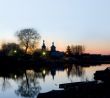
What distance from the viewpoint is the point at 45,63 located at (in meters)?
118

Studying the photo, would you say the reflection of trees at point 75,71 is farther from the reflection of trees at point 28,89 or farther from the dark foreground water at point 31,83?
the reflection of trees at point 28,89

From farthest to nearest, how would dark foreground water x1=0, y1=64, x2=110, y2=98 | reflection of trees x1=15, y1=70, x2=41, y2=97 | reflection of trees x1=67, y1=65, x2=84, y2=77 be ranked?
reflection of trees x1=67, y1=65, x2=84, y2=77
dark foreground water x1=0, y1=64, x2=110, y2=98
reflection of trees x1=15, y1=70, x2=41, y2=97

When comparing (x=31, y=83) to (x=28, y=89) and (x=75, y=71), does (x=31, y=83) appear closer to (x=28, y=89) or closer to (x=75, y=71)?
(x=28, y=89)

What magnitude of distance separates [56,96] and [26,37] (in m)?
104

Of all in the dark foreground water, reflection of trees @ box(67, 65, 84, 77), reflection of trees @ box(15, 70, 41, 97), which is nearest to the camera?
reflection of trees @ box(15, 70, 41, 97)

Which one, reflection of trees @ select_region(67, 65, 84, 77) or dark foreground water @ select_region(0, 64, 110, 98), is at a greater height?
dark foreground water @ select_region(0, 64, 110, 98)

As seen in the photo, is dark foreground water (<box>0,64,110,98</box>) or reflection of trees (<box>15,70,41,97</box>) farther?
dark foreground water (<box>0,64,110,98</box>)

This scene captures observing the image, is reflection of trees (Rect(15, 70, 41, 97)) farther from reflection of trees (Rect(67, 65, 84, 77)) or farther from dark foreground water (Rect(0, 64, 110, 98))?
reflection of trees (Rect(67, 65, 84, 77))

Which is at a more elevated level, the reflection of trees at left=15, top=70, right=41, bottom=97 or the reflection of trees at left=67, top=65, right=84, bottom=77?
the reflection of trees at left=15, top=70, right=41, bottom=97

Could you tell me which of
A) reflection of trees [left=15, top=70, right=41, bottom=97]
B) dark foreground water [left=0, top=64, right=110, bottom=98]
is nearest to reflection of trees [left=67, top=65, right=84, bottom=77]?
dark foreground water [left=0, top=64, right=110, bottom=98]

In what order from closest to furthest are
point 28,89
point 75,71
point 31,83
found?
point 28,89 → point 31,83 → point 75,71

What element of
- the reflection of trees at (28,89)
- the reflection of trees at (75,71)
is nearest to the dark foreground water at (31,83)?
the reflection of trees at (28,89)

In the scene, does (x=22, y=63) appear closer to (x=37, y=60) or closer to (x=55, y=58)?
(x=37, y=60)

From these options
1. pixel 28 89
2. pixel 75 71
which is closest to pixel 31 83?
pixel 28 89
